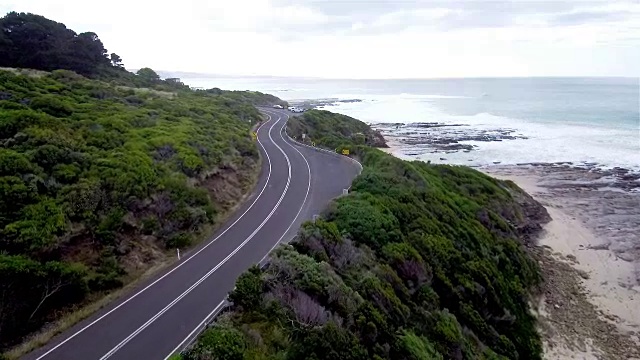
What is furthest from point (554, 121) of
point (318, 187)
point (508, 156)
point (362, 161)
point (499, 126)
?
point (318, 187)

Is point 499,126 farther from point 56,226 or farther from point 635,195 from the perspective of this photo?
point 56,226

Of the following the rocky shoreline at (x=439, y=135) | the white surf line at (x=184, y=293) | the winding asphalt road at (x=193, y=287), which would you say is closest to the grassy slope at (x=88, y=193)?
the winding asphalt road at (x=193, y=287)

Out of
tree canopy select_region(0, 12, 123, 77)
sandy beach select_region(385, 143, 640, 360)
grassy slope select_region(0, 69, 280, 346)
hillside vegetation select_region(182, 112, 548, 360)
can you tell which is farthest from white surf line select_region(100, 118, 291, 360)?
tree canopy select_region(0, 12, 123, 77)

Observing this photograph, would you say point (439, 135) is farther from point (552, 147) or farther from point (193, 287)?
point (193, 287)

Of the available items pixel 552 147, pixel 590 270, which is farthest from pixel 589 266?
pixel 552 147

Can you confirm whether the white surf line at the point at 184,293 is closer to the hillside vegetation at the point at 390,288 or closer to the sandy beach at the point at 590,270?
the hillside vegetation at the point at 390,288
